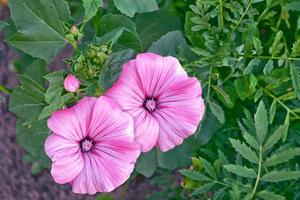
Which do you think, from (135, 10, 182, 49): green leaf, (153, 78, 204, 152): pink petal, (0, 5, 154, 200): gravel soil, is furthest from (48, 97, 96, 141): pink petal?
(0, 5, 154, 200): gravel soil

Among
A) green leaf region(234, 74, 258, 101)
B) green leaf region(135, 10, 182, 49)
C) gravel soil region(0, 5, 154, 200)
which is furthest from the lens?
gravel soil region(0, 5, 154, 200)

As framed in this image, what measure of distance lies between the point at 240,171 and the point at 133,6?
0.92 ft

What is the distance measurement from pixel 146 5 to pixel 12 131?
1009 millimetres

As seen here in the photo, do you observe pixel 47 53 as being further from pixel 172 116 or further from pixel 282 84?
pixel 282 84

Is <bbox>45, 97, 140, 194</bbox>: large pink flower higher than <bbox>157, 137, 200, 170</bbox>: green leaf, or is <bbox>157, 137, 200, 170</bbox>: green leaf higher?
<bbox>45, 97, 140, 194</bbox>: large pink flower

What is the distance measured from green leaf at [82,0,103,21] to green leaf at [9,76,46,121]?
0.57ft

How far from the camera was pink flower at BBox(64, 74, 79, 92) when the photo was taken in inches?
34.6

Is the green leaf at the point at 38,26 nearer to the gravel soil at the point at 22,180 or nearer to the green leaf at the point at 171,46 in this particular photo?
the green leaf at the point at 171,46

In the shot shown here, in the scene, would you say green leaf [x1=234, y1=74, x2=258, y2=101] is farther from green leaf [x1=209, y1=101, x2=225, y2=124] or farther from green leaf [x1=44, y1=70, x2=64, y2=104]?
green leaf [x1=44, y1=70, x2=64, y2=104]

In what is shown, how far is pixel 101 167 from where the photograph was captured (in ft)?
2.99

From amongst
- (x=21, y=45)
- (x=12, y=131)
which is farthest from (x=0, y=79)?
(x=21, y=45)

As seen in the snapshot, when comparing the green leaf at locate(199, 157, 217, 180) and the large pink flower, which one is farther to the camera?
the green leaf at locate(199, 157, 217, 180)

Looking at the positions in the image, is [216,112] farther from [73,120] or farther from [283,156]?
[73,120]

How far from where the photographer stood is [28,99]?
107 centimetres
